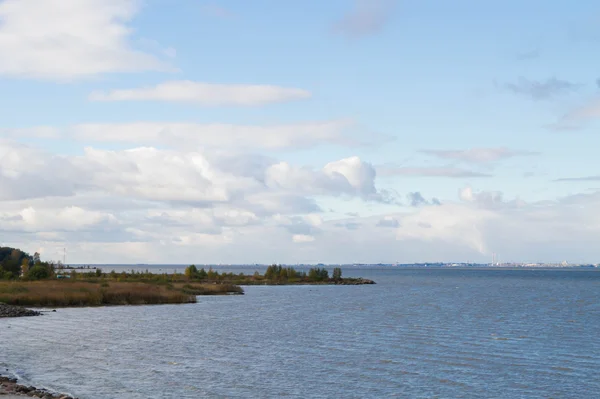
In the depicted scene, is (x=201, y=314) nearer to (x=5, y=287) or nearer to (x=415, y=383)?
(x=5, y=287)

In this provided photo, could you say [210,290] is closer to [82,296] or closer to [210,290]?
[210,290]

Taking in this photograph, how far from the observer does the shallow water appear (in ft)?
127

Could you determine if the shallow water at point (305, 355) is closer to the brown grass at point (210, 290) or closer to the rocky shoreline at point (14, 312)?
the rocky shoreline at point (14, 312)

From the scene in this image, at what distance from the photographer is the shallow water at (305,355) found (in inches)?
1526

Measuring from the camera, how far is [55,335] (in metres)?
63.5

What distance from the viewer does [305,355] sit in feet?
170

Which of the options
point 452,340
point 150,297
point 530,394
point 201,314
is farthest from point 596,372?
point 150,297

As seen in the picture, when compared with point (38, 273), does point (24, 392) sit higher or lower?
lower

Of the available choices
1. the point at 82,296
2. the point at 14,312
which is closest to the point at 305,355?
the point at 14,312

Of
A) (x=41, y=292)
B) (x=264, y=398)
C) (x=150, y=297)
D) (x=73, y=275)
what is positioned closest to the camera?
(x=264, y=398)

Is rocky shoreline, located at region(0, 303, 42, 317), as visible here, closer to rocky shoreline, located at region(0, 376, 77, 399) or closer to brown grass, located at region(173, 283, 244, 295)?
rocky shoreline, located at region(0, 376, 77, 399)

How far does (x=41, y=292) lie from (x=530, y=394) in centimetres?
8995

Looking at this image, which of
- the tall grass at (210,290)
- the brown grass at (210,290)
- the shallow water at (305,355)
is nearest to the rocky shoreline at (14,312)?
the shallow water at (305,355)

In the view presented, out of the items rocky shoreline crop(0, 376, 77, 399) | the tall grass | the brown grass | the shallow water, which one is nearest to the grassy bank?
the shallow water
